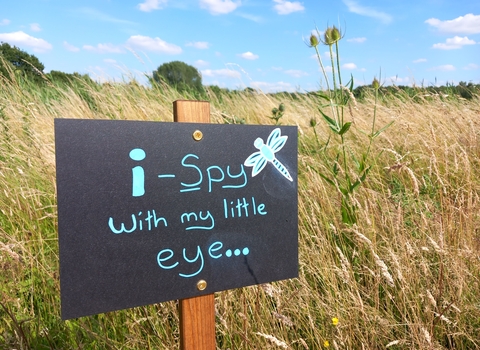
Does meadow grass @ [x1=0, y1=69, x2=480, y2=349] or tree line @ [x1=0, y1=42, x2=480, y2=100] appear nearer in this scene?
meadow grass @ [x1=0, y1=69, x2=480, y2=349]

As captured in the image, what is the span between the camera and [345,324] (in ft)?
4.57

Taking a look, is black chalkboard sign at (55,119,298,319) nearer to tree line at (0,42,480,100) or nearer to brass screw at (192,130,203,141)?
brass screw at (192,130,203,141)

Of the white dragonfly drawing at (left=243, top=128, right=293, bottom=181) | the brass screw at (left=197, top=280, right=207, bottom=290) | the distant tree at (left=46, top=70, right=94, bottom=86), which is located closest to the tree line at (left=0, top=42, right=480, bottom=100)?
the distant tree at (left=46, top=70, right=94, bottom=86)

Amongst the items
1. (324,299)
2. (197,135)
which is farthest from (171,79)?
(197,135)

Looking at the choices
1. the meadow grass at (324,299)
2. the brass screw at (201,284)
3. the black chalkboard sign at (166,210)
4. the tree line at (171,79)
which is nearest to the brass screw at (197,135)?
the black chalkboard sign at (166,210)

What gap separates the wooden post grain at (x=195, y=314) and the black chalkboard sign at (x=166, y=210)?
5 cm

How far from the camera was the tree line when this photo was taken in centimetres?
454

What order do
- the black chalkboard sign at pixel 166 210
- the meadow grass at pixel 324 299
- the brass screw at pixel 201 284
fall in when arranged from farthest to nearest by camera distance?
the meadow grass at pixel 324 299
the brass screw at pixel 201 284
the black chalkboard sign at pixel 166 210

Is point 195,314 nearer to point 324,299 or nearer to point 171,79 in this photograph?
point 324,299

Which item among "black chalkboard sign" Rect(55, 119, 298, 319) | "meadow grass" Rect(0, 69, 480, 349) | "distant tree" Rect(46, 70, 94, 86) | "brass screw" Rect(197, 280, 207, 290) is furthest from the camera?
"distant tree" Rect(46, 70, 94, 86)

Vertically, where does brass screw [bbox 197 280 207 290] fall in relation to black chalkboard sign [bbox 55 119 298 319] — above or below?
below

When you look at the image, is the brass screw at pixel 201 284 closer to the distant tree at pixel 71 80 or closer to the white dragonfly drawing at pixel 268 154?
the white dragonfly drawing at pixel 268 154

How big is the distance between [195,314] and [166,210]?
30cm

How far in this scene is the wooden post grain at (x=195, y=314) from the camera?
42.7 inches
